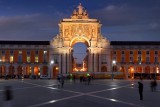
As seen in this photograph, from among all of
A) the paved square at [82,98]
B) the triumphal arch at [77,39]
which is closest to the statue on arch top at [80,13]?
the triumphal arch at [77,39]

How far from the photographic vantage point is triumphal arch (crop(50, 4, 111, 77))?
102m

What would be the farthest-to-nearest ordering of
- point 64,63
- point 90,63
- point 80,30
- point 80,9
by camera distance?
1. point 80,9
2. point 80,30
3. point 64,63
4. point 90,63

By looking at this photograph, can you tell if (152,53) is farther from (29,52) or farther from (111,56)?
(29,52)

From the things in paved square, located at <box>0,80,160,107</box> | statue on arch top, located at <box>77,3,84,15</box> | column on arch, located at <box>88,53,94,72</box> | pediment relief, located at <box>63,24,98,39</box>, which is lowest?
paved square, located at <box>0,80,160,107</box>

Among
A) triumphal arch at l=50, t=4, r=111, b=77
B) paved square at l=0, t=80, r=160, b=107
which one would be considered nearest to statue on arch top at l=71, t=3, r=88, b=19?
triumphal arch at l=50, t=4, r=111, b=77

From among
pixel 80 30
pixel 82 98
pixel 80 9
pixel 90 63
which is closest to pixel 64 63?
pixel 90 63

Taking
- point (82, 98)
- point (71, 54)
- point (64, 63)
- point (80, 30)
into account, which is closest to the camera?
point (82, 98)

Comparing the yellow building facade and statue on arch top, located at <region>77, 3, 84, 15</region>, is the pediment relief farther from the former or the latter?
statue on arch top, located at <region>77, 3, 84, 15</region>

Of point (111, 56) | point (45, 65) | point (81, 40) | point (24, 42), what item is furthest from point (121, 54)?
point (24, 42)

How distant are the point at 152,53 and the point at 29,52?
121 ft

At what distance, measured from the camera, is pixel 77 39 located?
346 feet

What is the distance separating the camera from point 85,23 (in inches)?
4077

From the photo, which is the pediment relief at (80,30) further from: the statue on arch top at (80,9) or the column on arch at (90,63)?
the column on arch at (90,63)

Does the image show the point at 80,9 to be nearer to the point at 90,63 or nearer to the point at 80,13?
the point at 80,13
